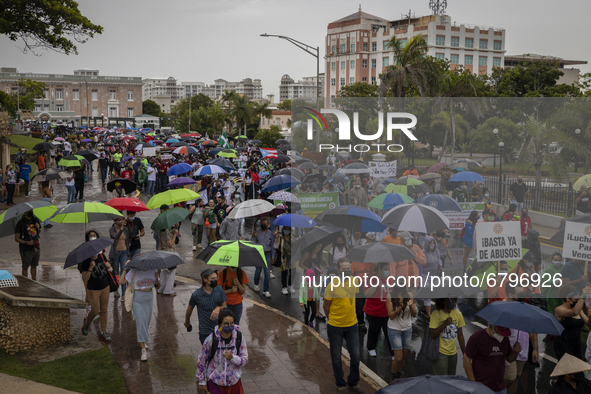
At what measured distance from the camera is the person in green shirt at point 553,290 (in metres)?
8.78

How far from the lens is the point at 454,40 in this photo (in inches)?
4316

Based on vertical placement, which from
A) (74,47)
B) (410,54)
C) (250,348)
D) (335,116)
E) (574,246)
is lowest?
(250,348)

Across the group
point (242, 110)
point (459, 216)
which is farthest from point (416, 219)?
point (242, 110)

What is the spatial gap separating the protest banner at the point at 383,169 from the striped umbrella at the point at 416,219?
3.95 m

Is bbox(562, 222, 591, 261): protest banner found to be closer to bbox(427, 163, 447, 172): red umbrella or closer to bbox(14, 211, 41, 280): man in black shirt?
bbox(427, 163, 447, 172): red umbrella

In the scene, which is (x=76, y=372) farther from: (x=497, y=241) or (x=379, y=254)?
(x=497, y=241)

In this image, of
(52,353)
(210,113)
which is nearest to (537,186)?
(52,353)

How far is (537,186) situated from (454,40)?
334 ft

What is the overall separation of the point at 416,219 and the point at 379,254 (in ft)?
7.06

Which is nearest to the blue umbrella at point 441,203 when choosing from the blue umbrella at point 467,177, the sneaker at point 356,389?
the blue umbrella at point 467,177

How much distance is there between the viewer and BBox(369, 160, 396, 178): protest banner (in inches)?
560

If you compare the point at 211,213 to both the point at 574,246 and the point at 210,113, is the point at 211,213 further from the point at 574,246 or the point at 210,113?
the point at 210,113

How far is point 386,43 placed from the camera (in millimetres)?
112688

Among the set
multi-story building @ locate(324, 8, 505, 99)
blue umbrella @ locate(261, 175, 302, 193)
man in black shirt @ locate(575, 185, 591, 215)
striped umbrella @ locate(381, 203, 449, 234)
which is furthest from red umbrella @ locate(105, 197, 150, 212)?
multi-story building @ locate(324, 8, 505, 99)
